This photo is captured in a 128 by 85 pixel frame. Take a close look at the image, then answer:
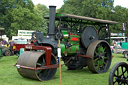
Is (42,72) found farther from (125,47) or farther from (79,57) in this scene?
(125,47)

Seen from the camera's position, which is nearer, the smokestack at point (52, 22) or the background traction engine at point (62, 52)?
the background traction engine at point (62, 52)

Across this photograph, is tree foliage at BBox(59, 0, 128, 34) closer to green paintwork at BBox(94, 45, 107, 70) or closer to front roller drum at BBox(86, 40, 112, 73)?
front roller drum at BBox(86, 40, 112, 73)

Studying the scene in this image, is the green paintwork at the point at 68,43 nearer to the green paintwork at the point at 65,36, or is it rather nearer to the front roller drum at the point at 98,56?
the green paintwork at the point at 65,36

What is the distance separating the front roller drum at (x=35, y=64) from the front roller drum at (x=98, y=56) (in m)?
1.69

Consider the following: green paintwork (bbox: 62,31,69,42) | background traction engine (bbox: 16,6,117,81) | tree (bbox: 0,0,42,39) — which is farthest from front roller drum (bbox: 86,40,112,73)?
tree (bbox: 0,0,42,39)

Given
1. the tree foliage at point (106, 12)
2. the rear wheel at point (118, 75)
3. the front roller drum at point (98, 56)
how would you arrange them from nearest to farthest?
the rear wheel at point (118, 75) < the front roller drum at point (98, 56) < the tree foliage at point (106, 12)

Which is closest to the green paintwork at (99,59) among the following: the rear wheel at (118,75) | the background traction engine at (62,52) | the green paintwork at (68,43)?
the background traction engine at (62,52)

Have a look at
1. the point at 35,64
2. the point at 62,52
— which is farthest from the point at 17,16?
the point at 35,64

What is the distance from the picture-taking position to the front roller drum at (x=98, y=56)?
26.9 feet

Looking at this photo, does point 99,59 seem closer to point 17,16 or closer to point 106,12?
point 17,16

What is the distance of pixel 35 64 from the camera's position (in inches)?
260

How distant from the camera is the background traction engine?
693cm

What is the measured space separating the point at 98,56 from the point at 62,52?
1.81m

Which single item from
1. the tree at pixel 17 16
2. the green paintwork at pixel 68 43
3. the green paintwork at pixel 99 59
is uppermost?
the tree at pixel 17 16
